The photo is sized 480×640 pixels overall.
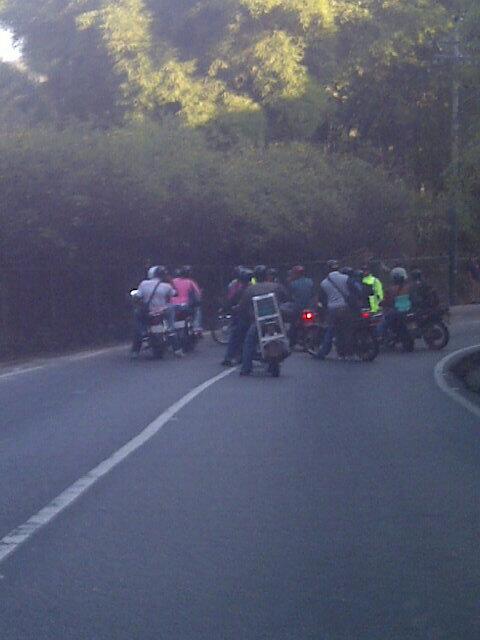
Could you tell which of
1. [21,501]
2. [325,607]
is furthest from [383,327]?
[325,607]

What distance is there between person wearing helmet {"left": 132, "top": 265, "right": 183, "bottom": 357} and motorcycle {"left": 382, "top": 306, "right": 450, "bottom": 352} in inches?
181

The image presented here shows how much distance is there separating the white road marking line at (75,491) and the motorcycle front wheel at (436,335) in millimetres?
10350

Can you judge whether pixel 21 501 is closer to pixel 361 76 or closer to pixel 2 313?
pixel 2 313

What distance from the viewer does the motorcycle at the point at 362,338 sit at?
21.4m

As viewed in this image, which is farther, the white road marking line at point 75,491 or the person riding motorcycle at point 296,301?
the person riding motorcycle at point 296,301

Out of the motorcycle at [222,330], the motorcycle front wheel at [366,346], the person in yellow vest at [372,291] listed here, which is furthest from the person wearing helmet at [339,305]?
the motorcycle at [222,330]

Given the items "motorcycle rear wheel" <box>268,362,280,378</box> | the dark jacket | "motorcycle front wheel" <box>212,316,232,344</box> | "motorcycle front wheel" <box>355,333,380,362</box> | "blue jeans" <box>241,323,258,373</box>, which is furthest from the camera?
"motorcycle front wheel" <box>212,316,232,344</box>

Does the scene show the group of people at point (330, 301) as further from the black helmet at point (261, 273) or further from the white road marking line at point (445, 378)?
the white road marking line at point (445, 378)

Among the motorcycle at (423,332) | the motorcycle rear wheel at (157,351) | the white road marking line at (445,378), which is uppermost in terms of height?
the motorcycle rear wheel at (157,351)

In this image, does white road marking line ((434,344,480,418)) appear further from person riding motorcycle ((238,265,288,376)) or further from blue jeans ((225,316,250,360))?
blue jeans ((225,316,250,360))

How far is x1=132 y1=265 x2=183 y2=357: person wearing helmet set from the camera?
2236 centimetres

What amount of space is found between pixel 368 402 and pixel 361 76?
104 feet

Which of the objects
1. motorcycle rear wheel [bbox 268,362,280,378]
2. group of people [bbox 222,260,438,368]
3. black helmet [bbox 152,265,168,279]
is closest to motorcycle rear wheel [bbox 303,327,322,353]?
group of people [bbox 222,260,438,368]

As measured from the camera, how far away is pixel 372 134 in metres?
46.2
